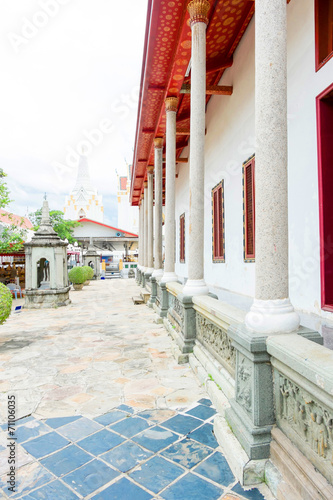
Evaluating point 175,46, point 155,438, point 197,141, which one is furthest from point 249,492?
point 175,46

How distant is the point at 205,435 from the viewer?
2.86 m

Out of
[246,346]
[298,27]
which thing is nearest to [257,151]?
[246,346]

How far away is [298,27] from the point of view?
4633 mm

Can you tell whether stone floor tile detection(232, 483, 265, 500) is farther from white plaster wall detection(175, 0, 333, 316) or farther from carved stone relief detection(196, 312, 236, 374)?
Result: white plaster wall detection(175, 0, 333, 316)

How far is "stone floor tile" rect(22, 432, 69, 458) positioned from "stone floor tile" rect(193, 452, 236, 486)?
1157 mm

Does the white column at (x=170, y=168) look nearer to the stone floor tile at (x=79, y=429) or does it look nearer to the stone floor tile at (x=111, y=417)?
the stone floor tile at (x=111, y=417)

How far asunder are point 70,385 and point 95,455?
1.59 meters

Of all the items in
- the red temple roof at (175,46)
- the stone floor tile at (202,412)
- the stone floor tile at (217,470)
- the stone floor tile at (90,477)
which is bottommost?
the stone floor tile at (90,477)

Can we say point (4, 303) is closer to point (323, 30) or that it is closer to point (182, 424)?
point (182, 424)

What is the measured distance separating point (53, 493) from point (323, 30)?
5.41 meters

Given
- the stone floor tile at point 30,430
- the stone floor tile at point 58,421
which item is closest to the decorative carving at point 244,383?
the stone floor tile at point 58,421

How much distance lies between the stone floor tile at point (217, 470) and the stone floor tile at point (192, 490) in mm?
67

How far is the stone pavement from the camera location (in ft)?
7.41

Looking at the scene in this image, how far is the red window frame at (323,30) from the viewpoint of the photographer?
4.08 metres
